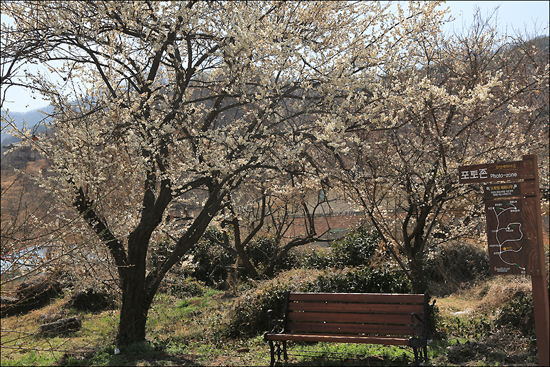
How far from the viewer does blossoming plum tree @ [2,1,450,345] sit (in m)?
5.02

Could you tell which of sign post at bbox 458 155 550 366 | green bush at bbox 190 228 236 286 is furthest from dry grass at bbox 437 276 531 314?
green bush at bbox 190 228 236 286

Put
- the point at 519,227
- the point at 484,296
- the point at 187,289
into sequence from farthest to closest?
the point at 187,289 < the point at 484,296 < the point at 519,227

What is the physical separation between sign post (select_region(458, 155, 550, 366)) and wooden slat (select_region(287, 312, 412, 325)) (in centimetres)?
126

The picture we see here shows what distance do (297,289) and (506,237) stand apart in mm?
3598

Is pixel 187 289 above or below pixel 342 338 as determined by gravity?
below

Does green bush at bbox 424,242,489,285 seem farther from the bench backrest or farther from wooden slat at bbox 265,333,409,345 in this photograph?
wooden slat at bbox 265,333,409,345

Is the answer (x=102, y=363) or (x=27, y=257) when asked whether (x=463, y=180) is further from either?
(x=102, y=363)

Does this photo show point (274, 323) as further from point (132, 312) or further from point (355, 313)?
point (132, 312)

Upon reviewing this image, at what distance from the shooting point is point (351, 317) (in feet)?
16.1

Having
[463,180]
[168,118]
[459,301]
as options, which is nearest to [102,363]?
[168,118]

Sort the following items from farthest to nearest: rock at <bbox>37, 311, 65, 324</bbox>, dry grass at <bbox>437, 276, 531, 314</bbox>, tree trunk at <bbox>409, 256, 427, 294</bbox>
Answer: rock at <bbox>37, 311, 65, 324</bbox> → dry grass at <bbox>437, 276, 531, 314</bbox> → tree trunk at <bbox>409, 256, 427, 294</bbox>

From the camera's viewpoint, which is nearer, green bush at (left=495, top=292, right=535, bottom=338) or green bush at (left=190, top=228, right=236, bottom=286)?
green bush at (left=495, top=292, right=535, bottom=338)

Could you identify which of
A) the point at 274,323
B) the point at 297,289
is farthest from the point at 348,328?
the point at 297,289

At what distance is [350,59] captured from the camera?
17.8ft
